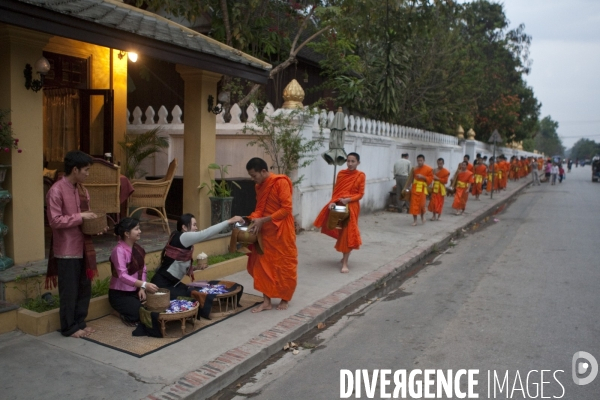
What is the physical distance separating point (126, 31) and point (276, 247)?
114 inches

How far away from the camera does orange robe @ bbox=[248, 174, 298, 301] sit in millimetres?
5684

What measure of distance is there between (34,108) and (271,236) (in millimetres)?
2917

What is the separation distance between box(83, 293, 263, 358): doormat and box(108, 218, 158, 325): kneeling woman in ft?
0.50

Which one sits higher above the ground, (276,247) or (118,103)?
(118,103)

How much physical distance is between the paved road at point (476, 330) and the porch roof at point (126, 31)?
12.4 feet

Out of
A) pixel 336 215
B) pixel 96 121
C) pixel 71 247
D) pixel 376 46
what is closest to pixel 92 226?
pixel 71 247

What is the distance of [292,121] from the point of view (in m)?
10.0

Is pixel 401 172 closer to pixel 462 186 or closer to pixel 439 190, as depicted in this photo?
pixel 439 190

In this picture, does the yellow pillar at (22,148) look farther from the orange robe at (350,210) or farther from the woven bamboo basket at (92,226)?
the orange robe at (350,210)

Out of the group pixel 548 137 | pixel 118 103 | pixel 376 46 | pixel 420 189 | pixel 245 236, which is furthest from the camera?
pixel 548 137

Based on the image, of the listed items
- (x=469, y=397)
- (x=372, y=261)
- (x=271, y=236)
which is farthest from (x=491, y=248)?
(x=469, y=397)

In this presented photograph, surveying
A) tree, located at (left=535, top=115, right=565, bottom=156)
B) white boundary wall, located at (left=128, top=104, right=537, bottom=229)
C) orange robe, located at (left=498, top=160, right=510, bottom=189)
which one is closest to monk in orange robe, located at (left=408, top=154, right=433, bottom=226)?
white boundary wall, located at (left=128, top=104, right=537, bottom=229)

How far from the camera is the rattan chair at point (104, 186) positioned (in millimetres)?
6414

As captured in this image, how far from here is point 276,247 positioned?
18.7 ft
